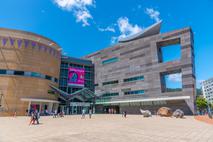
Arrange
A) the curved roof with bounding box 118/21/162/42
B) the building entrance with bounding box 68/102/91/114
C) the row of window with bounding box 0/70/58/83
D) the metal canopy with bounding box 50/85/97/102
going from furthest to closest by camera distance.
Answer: the curved roof with bounding box 118/21/162/42 < the building entrance with bounding box 68/102/91/114 < the metal canopy with bounding box 50/85/97/102 < the row of window with bounding box 0/70/58/83

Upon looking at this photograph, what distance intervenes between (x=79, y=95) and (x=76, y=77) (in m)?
9.22

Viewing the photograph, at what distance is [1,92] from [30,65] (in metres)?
9.35

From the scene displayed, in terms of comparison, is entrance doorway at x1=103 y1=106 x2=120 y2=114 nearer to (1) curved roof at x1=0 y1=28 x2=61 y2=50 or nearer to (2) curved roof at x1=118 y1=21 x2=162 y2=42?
(2) curved roof at x1=118 y1=21 x2=162 y2=42

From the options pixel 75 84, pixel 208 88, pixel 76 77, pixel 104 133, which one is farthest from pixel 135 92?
pixel 208 88

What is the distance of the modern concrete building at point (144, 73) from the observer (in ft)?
145

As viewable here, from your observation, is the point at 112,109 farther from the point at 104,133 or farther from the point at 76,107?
the point at 104,133

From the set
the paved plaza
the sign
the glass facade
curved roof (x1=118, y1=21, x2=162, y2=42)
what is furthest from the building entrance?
the paved plaza

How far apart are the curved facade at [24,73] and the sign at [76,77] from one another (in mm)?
9976

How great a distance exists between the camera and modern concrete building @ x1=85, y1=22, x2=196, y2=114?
1735 inches

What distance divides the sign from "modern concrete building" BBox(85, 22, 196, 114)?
7.98 metres

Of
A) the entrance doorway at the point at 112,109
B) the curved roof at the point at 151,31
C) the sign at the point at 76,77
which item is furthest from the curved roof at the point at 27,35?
the curved roof at the point at 151,31

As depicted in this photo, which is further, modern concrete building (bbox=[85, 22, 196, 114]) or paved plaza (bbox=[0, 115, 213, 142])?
modern concrete building (bbox=[85, 22, 196, 114])

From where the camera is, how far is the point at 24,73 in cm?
4281

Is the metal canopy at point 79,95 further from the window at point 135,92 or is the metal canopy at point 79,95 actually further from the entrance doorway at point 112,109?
the window at point 135,92
